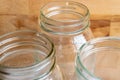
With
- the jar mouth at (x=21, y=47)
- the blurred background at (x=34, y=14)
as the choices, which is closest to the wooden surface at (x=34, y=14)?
the blurred background at (x=34, y=14)

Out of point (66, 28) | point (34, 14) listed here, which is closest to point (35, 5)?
point (34, 14)

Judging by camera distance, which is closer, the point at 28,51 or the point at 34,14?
the point at 28,51

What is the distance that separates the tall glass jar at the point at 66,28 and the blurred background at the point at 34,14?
0.09 meters

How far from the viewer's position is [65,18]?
1.89ft

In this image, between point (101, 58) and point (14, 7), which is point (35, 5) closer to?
point (14, 7)

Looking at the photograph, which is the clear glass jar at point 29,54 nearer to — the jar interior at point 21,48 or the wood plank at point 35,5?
the jar interior at point 21,48

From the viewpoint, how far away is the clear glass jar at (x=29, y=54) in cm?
39

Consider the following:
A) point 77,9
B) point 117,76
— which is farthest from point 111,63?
point 77,9

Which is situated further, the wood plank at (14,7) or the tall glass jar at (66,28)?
the wood plank at (14,7)

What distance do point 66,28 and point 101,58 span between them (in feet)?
0.29

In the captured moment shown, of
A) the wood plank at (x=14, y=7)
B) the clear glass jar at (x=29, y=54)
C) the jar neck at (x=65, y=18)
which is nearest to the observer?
the clear glass jar at (x=29, y=54)

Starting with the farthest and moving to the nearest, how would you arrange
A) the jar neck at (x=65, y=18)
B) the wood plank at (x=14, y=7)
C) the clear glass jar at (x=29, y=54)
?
the wood plank at (x=14, y=7) → the jar neck at (x=65, y=18) → the clear glass jar at (x=29, y=54)

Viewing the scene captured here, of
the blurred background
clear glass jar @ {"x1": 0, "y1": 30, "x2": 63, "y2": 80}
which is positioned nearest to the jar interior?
clear glass jar @ {"x1": 0, "y1": 30, "x2": 63, "y2": 80}

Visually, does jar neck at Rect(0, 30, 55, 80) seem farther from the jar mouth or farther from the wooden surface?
the wooden surface
